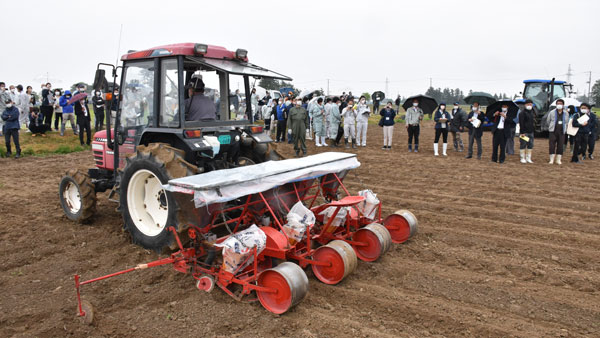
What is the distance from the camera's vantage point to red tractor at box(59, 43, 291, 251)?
15.1ft

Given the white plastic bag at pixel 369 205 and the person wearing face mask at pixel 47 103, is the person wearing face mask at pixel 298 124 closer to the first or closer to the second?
the white plastic bag at pixel 369 205

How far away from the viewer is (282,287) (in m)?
3.55

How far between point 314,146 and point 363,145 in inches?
69.2

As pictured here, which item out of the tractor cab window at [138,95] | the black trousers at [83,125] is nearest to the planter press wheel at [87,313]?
the tractor cab window at [138,95]

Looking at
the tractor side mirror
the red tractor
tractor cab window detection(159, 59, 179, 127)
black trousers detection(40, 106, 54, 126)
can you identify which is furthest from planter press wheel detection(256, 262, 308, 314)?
black trousers detection(40, 106, 54, 126)

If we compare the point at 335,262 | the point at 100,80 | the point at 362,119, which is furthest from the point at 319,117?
the point at 335,262

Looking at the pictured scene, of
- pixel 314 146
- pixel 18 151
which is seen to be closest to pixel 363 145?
pixel 314 146

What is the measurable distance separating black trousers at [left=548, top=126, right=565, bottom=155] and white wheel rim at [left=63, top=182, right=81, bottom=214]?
11452 mm

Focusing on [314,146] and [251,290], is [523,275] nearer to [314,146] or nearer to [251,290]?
[251,290]

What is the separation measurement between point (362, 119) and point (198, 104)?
10217 mm

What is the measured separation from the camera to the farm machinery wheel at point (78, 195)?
18.5 feet

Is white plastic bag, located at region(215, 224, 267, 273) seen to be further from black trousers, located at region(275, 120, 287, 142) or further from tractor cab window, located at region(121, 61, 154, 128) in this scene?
black trousers, located at region(275, 120, 287, 142)

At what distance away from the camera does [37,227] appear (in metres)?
5.80

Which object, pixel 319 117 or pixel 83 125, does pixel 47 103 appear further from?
pixel 319 117
